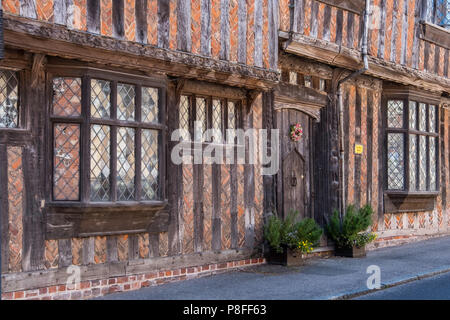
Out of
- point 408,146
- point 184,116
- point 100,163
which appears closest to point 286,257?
point 184,116

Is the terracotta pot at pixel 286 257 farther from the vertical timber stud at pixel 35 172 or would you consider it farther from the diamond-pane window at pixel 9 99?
the diamond-pane window at pixel 9 99

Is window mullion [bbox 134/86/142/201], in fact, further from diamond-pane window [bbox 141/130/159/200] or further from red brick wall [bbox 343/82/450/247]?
red brick wall [bbox 343/82/450/247]

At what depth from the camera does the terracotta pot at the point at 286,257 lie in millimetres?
9641

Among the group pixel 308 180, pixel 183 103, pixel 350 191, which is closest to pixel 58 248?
pixel 183 103

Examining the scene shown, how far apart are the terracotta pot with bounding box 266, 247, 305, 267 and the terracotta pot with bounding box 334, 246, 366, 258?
1.51 metres

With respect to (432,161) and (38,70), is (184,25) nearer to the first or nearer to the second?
(38,70)

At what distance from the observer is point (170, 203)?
840 cm

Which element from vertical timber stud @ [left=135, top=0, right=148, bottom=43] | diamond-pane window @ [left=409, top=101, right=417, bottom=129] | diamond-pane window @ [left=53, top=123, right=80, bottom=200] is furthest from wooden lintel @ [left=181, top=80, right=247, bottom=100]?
diamond-pane window @ [left=409, top=101, right=417, bottom=129]

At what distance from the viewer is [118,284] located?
302 inches

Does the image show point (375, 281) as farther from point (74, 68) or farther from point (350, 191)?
point (74, 68)

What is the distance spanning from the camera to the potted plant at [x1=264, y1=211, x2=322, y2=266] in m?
9.55

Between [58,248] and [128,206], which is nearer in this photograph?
[58,248]
